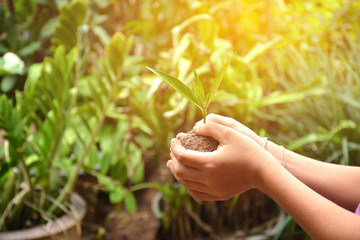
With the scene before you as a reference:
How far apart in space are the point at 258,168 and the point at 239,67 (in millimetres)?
1103

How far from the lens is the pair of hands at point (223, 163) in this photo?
595mm

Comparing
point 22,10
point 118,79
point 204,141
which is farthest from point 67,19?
point 204,141

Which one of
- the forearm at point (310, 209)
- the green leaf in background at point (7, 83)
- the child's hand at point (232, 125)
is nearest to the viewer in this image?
the forearm at point (310, 209)

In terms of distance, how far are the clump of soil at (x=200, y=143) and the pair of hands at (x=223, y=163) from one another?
0.04ft

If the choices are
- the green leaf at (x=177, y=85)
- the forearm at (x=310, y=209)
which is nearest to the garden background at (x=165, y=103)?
the green leaf at (x=177, y=85)

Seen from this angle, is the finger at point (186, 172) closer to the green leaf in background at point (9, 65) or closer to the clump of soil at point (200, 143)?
the clump of soil at point (200, 143)

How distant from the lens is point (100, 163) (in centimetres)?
159

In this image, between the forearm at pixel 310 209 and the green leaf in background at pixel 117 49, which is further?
the green leaf in background at pixel 117 49

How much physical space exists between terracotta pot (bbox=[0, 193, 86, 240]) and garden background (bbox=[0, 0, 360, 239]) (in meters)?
0.09

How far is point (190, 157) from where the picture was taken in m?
0.60

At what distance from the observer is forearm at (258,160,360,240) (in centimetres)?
57

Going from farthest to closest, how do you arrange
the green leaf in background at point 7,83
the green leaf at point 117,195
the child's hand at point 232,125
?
the green leaf in background at point 7,83
the green leaf at point 117,195
the child's hand at point 232,125

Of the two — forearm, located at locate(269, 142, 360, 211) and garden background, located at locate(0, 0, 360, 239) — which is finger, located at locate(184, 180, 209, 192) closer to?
forearm, located at locate(269, 142, 360, 211)

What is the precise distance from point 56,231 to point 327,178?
3.05ft
